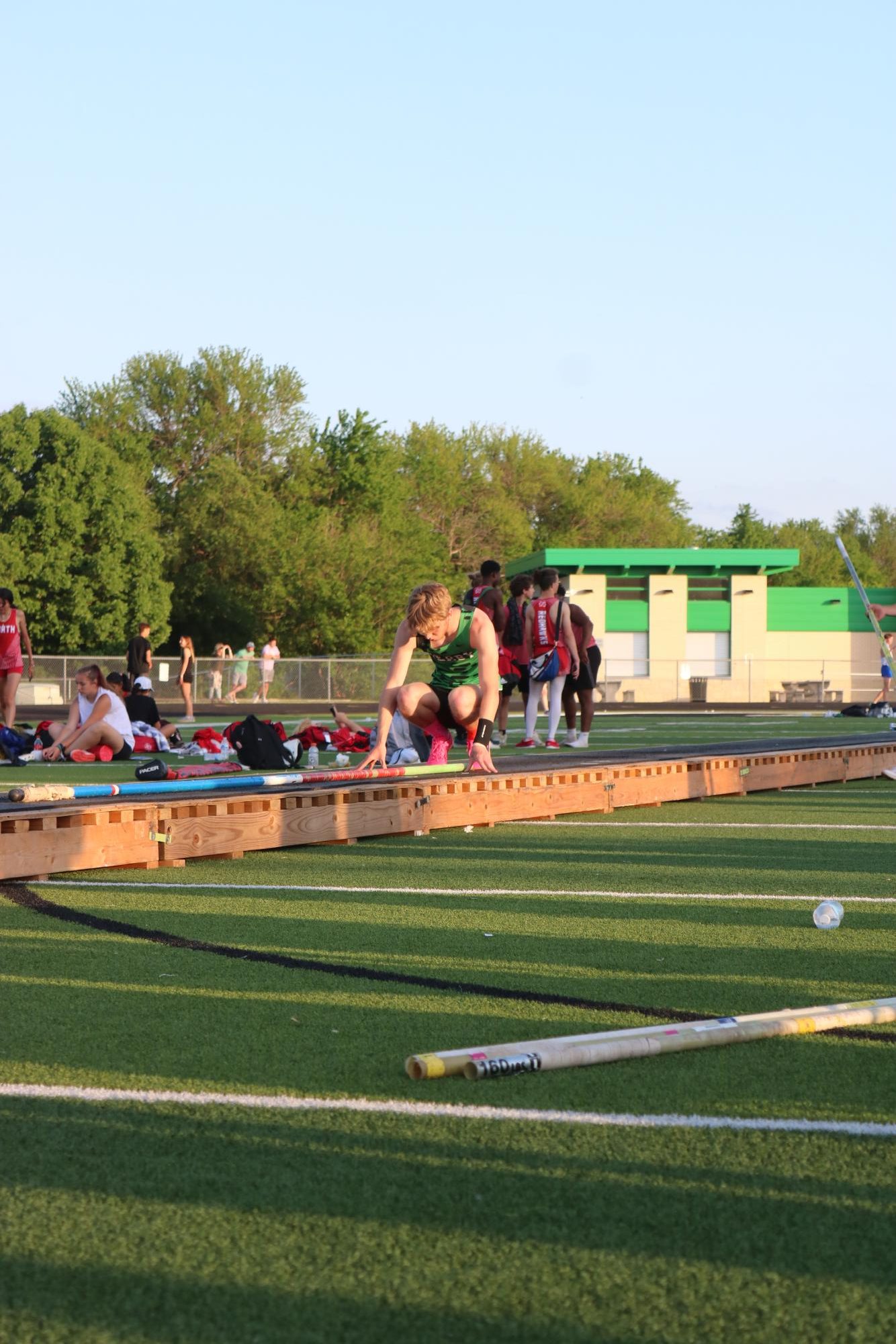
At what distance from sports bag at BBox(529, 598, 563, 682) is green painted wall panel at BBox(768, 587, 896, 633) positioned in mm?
44828

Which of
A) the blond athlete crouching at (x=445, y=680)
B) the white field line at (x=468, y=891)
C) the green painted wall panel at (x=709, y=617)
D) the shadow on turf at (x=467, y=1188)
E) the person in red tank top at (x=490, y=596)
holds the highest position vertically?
the green painted wall panel at (x=709, y=617)

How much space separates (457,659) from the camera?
31.9 feet

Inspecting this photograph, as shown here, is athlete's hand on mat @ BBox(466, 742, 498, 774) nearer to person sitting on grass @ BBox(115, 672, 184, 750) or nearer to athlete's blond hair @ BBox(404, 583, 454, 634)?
athlete's blond hair @ BBox(404, 583, 454, 634)

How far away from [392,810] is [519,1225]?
6139mm

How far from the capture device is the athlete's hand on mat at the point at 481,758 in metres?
8.77

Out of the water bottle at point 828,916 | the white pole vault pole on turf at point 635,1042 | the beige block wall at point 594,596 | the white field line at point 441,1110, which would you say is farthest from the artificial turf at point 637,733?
the beige block wall at point 594,596

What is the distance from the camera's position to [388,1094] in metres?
3.67

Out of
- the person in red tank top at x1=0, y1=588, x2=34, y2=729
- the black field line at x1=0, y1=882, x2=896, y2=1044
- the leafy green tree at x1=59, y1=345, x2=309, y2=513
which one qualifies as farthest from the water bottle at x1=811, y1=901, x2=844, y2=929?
the leafy green tree at x1=59, y1=345, x2=309, y2=513

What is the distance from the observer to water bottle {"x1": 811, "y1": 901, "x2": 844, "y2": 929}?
594 cm

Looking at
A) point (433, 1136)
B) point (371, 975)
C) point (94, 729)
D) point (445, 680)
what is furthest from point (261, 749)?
point (433, 1136)

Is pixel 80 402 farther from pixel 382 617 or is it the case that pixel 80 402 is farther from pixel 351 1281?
pixel 351 1281

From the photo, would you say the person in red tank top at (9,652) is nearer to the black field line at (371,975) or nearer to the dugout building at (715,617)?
the black field line at (371,975)

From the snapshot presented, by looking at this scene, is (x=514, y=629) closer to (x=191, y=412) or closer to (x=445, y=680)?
(x=445, y=680)


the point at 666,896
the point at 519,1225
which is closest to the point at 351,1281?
the point at 519,1225
